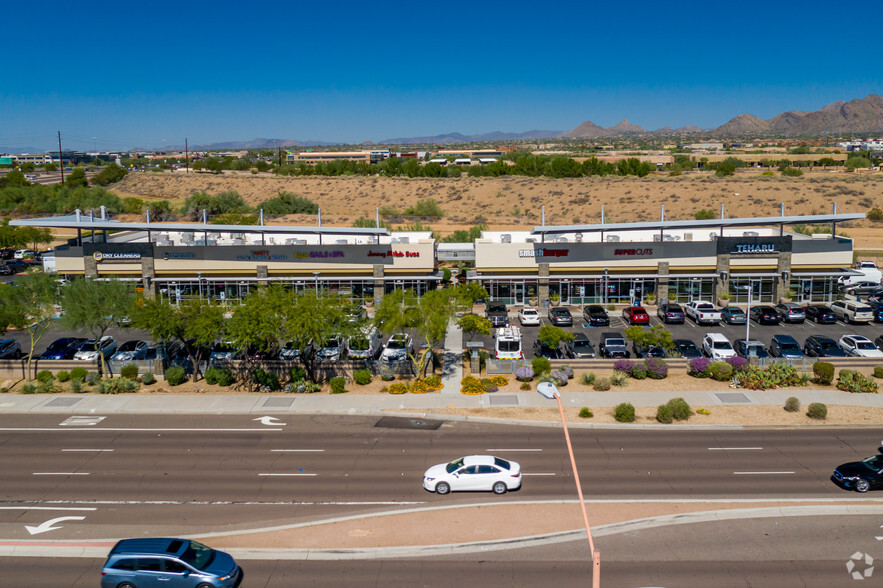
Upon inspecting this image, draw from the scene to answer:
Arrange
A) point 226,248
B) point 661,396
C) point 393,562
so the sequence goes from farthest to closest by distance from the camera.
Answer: point 226,248 → point 661,396 → point 393,562

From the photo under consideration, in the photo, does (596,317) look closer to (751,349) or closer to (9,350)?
(751,349)

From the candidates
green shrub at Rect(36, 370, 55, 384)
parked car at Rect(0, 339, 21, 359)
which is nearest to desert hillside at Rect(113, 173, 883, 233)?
parked car at Rect(0, 339, 21, 359)

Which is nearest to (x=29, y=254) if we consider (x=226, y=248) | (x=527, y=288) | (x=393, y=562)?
(x=226, y=248)

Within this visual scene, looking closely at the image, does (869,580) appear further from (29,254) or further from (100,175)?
(100,175)

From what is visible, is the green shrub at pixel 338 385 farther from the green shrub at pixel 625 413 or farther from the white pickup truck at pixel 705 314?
the white pickup truck at pixel 705 314

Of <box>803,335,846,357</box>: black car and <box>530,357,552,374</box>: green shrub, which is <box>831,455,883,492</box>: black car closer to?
<box>530,357,552,374</box>: green shrub

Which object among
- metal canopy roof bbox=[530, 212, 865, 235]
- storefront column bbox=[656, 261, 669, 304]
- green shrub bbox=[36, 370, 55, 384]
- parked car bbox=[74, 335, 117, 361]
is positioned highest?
metal canopy roof bbox=[530, 212, 865, 235]
